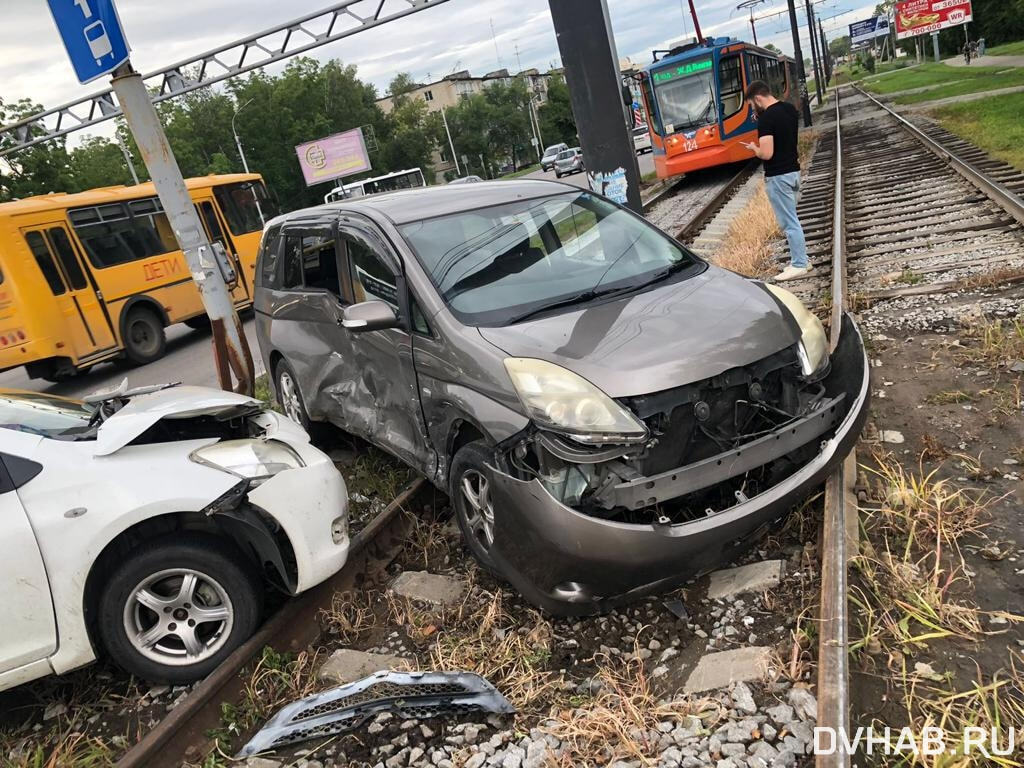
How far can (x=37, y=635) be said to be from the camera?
3.04 m

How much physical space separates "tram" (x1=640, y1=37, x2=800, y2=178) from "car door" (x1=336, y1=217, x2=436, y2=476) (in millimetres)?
16245

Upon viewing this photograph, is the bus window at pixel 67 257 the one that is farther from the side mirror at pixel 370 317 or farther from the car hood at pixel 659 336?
the car hood at pixel 659 336

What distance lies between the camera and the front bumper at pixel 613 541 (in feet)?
9.27

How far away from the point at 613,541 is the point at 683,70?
18.3 metres

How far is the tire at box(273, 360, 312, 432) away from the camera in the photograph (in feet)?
18.7

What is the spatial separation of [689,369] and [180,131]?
70998 mm

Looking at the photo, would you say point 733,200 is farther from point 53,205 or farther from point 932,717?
point 932,717

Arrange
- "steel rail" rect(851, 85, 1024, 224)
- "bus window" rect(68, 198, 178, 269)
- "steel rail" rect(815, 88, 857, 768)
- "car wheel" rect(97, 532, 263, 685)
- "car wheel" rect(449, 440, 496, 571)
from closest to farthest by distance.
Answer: "steel rail" rect(815, 88, 857, 768) < "car wheel" rect(97, 532, 263, 685) < "car wheel" rect(449, 440, 496, 571) < "steel rail" rect(851, 85, 1024, 224) < "bus window" rect(68, 198, 178, 269)

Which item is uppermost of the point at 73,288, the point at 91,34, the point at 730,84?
the point at 91,34

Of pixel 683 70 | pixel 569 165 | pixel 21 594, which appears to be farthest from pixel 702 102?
pixel 569 165

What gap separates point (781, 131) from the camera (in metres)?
7.55

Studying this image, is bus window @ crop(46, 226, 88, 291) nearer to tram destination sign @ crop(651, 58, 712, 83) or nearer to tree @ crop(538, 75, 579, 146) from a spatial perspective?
tram destination sign @ crop(651, 58, 712, 83)

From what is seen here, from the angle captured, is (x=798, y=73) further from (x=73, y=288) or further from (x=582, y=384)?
(x=582, y=384)

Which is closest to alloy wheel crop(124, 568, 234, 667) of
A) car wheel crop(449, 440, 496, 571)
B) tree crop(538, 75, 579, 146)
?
car wheel crop(449, 440, 496, 571)
